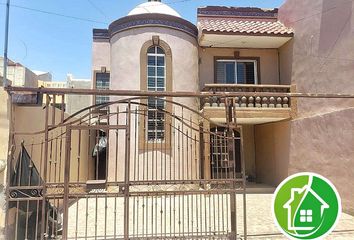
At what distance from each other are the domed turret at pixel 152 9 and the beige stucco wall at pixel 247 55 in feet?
7.11

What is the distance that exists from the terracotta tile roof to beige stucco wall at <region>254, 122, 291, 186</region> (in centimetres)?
363

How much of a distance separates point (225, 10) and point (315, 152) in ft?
24.5

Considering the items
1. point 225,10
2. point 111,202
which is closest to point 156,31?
point 225,10

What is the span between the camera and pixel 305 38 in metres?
10.5

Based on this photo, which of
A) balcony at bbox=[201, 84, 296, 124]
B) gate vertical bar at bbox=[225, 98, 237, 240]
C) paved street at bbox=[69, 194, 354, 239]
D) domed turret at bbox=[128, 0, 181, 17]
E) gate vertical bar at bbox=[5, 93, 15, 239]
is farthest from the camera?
domed turret at bbox=[128, 0, 181, 17]

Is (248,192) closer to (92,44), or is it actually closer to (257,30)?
(257,30)

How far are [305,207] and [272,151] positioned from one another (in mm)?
8361

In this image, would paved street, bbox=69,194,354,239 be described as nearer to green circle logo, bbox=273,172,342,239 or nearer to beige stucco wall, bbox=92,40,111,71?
green circle logo, bbox=273,172,342,239

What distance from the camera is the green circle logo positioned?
171 inches

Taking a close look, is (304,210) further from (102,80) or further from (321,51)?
(102,80)

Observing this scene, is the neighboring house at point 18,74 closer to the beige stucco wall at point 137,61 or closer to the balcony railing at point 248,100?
the beige stucco wall at point 137,61

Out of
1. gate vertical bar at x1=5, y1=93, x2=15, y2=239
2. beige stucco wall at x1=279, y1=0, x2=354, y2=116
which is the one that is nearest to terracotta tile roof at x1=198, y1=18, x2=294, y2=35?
beige stucco wall at x1=279, y1=0, x2=354, y2=116

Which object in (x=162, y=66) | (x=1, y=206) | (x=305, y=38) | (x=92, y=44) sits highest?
(x=92, y=44)

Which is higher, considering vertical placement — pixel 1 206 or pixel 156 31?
pixel 156 31
